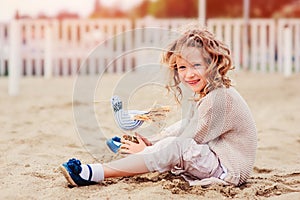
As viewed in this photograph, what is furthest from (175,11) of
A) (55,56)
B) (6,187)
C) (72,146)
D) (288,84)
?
(6,187)

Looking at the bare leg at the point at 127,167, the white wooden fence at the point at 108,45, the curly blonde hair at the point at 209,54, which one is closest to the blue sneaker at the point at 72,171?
the bare leg at the point at 127,167

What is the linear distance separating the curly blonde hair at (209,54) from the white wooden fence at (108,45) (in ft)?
23.5

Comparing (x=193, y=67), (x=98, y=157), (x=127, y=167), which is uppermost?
(x=193, y=67)

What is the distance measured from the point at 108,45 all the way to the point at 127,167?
747 centimetres

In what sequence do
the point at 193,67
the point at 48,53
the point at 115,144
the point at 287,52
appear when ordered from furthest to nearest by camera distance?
the point at 48,53
the point at 287,52
the point at 115,144
the point at 193,67

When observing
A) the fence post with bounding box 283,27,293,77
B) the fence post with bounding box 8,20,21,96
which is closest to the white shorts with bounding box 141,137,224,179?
the fence post with bounding box 8,20,21,96

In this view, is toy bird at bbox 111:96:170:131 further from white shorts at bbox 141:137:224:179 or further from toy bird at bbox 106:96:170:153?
white shorts at bbox 141:137:224:179

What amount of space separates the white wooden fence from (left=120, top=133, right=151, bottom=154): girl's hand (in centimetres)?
718

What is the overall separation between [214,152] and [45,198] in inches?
28.5

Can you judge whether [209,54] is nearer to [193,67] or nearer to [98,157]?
[193,67]

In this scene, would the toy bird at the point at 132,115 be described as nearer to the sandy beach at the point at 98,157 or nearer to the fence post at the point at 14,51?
the sandy beach at the point at 98,157

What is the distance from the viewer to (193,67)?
7.82 ft

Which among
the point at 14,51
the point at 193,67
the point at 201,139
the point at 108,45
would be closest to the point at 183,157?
the point at 201,139

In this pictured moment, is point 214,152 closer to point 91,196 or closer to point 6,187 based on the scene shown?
point 91,196
